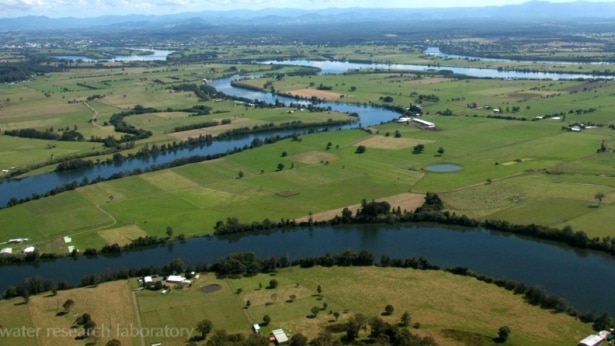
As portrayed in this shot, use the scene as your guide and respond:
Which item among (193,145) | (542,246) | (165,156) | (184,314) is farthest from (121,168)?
(542,246)

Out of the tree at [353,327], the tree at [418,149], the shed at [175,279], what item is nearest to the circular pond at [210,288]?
the shed at [175,279]

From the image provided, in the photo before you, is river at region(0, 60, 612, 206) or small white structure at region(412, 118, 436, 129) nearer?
river at region(0, 60, 612, 206)

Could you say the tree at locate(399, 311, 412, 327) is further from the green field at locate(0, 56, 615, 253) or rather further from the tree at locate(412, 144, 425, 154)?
the tree at locate(412, 144, 425, 154)

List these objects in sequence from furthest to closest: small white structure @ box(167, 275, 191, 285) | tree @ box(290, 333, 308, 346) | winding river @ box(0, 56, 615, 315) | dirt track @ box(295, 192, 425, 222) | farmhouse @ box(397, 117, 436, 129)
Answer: farmhouse @ box(397, 117, 436, 129) → dirt track @ box(295, 192, 425, 222) → winding river @ box(0, 56, 615, 315) → small white structure @ box(167, 275, 191, 285) → tree @ box(290, 333, 308, 346)

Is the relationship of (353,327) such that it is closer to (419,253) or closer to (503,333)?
(503,333)

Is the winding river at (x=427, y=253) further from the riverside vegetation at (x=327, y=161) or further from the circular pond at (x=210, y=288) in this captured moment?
the circular pond at (x=210, y=288)

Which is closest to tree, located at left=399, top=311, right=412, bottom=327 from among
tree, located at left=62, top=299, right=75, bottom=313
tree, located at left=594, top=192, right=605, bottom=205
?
tree, located at left=62, top=299, right=75, bottom=313

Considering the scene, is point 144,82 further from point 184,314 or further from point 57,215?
point 184,314
